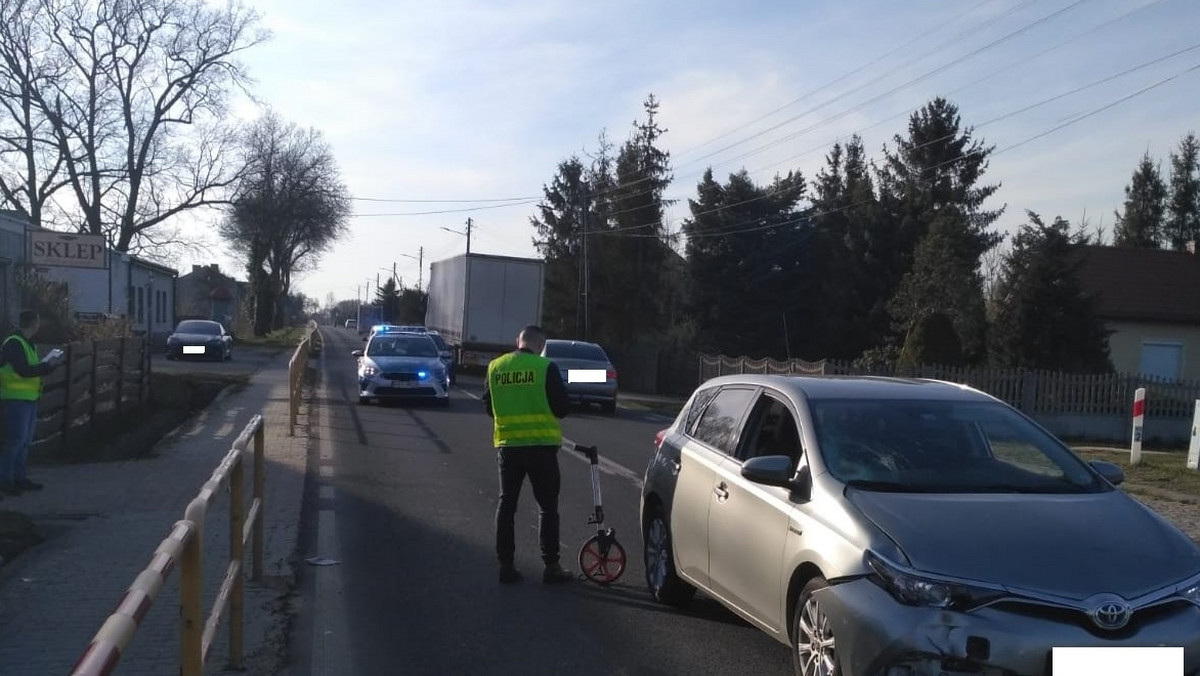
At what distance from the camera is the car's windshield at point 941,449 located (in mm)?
6125

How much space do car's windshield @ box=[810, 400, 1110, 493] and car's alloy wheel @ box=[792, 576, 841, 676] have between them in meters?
0.63

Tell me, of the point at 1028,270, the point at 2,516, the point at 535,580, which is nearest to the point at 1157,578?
the point at 535,580

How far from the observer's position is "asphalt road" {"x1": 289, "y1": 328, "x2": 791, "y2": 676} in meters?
6.78

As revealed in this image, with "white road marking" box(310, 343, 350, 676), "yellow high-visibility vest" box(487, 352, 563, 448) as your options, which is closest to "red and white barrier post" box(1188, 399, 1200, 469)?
"yellow high-visibility vest" box(487, 352, 563, 448)

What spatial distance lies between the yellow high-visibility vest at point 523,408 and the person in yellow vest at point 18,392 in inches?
225

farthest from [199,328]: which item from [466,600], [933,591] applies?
[933,591]

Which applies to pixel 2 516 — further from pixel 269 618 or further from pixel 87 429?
pixel 87 429

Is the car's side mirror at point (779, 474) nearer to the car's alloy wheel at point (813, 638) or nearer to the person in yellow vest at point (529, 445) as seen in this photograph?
the car's alloy wheel at point (813, 638)

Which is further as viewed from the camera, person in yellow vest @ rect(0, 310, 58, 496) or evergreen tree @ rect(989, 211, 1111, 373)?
evergreen tree @ rect(989, 211, 1111, 373)

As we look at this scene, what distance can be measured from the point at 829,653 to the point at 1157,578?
54.5 inches

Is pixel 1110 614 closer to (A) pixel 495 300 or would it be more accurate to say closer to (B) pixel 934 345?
(B) pixel 934 345

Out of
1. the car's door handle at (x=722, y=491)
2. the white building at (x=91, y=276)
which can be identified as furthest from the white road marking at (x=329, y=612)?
the white building at (x=91, y=276)

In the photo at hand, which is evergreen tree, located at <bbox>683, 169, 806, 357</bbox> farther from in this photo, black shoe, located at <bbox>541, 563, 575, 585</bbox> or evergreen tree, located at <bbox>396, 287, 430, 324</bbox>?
black shoe, located at <bbox>541, 563, 575, 585</bbox>

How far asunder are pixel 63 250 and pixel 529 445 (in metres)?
12.7
